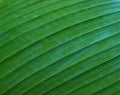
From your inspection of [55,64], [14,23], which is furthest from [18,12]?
[55,64]

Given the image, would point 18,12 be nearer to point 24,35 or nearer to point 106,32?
point 24,35

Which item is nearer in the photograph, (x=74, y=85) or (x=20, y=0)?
(x=74, y=85)

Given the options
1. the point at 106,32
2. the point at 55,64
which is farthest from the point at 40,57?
the point at 106,32

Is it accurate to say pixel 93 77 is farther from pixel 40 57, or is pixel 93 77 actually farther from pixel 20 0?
pixel 20 0

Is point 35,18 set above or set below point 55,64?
above

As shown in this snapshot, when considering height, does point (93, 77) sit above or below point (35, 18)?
below

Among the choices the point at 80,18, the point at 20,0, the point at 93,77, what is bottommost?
the point at 93,77
